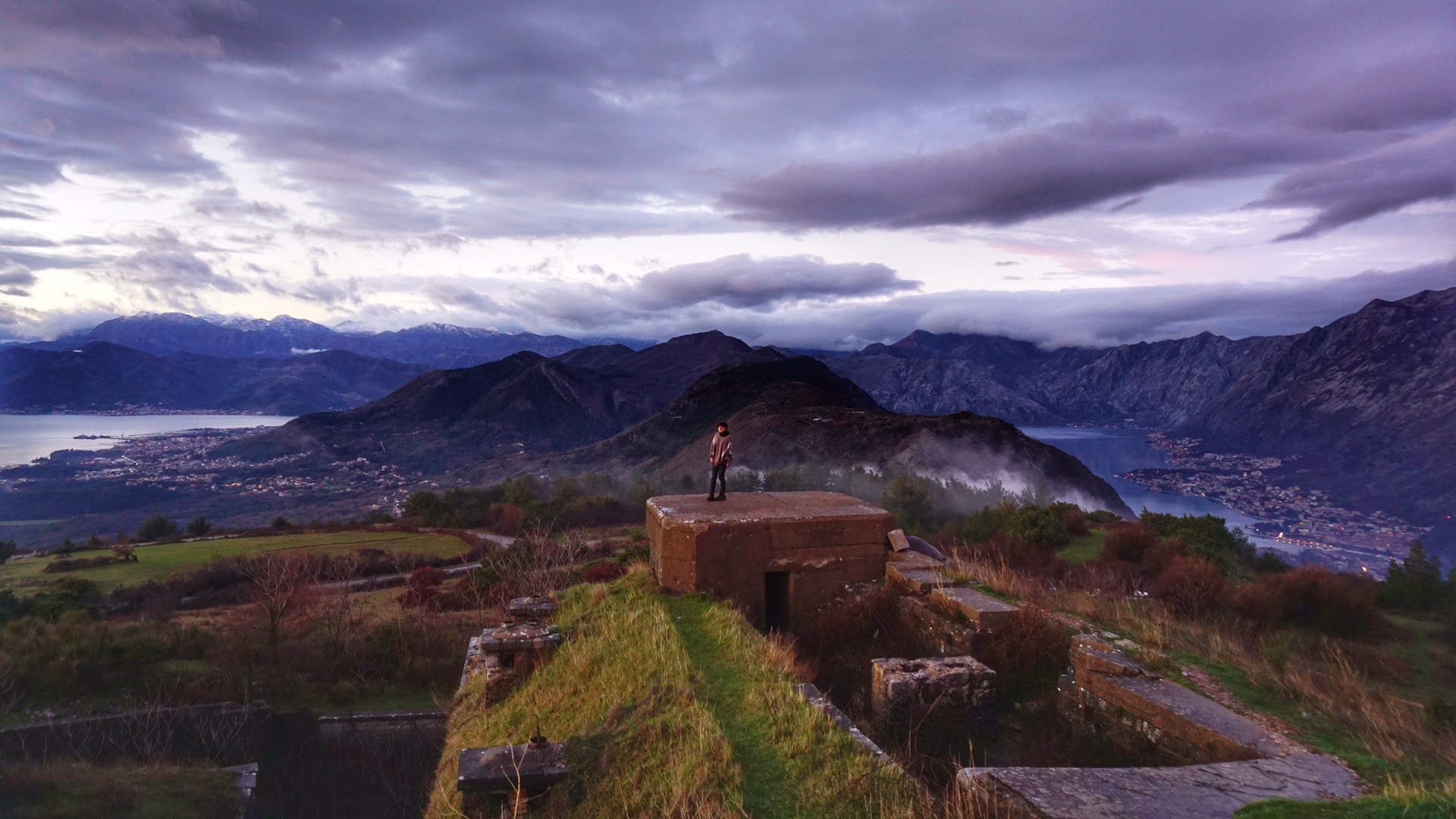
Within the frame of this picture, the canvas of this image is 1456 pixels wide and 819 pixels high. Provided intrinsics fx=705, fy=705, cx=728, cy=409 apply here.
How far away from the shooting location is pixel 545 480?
64688mm

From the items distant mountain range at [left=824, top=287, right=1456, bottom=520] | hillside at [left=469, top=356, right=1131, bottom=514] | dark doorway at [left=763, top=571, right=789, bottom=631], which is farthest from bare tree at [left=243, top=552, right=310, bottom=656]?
distant mountain range at [left=824, top=287, right=1456, bottom=520]

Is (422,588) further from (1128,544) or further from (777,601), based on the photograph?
(1128,544)

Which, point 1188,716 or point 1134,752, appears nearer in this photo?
point 1188,716

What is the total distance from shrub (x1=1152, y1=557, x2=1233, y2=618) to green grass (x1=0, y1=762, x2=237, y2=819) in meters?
20.1

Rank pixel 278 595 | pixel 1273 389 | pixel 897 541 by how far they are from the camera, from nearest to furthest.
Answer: pixel 897 541, pixel 278 595, pixel 1273 389

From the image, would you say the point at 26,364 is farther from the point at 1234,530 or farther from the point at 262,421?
the point at 1234,530

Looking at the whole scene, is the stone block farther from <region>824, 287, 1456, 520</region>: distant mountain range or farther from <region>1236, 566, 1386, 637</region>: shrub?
<region>824, 287, 1456, 520</region>: distant mountain range

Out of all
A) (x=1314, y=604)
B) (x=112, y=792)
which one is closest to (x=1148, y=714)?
(x=112, y=792)

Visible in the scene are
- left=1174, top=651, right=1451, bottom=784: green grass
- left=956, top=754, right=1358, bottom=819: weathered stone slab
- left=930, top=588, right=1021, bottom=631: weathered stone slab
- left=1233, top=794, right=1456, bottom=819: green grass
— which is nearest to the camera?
left=1233, top=794, right=1456, bottom=819: green grass

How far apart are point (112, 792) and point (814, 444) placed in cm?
4855

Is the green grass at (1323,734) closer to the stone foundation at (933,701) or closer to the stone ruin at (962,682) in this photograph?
the stone ruin at (962,682)

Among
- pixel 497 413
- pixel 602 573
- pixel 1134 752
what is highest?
pixel 1134 752

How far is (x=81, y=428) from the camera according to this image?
14212cm

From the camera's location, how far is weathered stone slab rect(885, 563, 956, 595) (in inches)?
384
